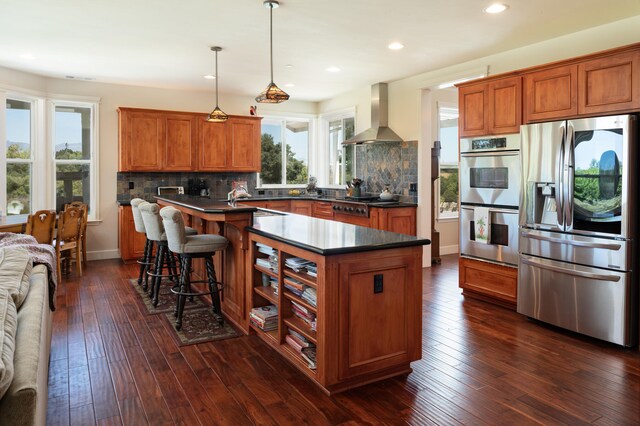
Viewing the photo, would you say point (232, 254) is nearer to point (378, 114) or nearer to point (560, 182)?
point (560, 182)

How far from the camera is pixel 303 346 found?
2.98m

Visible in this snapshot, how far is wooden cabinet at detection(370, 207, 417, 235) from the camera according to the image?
6102 millimetres

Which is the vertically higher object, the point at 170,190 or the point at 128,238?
the point at 170,190

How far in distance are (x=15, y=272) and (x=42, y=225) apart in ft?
10.9

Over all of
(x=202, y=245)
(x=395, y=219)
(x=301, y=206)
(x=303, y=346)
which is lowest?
(x=303, y=346)

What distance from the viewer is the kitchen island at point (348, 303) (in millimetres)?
2668

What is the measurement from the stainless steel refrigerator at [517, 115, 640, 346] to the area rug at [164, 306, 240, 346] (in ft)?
8.97

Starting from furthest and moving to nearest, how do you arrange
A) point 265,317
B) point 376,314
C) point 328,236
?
point 265,317 < point 328,236 < point 376,314

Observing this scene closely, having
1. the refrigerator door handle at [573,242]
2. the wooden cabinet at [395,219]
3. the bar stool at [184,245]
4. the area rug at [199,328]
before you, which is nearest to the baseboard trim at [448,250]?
the wooden cabinet at [395,219]

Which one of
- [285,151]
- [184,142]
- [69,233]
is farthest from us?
[285,151]

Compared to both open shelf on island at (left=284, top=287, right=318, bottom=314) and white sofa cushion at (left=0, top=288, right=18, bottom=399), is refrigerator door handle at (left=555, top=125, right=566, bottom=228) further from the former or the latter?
white sofa cushion at (left=0, top=288, right=18, bottom=399)

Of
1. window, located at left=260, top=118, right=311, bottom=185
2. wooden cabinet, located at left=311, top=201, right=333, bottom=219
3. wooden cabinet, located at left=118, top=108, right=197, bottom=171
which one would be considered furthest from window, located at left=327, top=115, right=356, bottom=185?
wooden cabinet, located at left=118, top=108, right=197, bottom=171

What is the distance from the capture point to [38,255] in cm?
293

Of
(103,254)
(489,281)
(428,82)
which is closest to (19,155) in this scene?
(103,254)
